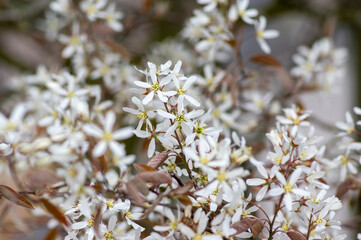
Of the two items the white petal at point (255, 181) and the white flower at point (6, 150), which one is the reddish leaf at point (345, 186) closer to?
the white petal at point (255, 181)

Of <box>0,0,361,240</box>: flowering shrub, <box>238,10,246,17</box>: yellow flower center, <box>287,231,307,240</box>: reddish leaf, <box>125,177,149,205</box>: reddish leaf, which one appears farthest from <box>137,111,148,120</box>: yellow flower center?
<box>238,10,246,17</box>: yellow flower center

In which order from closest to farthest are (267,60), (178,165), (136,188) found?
(136,188)
(178,165)
(267,60)

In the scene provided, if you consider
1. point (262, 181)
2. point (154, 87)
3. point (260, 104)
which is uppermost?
point (154, 87)

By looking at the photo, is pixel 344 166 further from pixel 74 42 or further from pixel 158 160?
pixel 74 42

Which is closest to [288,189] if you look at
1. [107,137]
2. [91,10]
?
[107,137]

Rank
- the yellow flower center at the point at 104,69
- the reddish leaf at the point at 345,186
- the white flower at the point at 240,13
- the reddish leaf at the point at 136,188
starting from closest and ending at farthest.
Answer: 1. the reddish leaf at the point at 136,188
2. the reddish leaf at the point at 345,186
3. the white flower at the point at 240,13
4. the yellow flower center at the point at 104,69

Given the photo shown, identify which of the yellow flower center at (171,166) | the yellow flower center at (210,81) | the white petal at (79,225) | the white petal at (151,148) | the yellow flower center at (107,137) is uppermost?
the yellow flower center at (107,137)

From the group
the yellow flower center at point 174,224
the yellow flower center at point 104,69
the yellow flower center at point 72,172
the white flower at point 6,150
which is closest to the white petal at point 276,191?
the yellow flower center at point 174,224

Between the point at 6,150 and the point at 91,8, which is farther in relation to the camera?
the point at 91,8

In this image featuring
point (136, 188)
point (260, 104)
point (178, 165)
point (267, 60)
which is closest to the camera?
point (136, 188)
